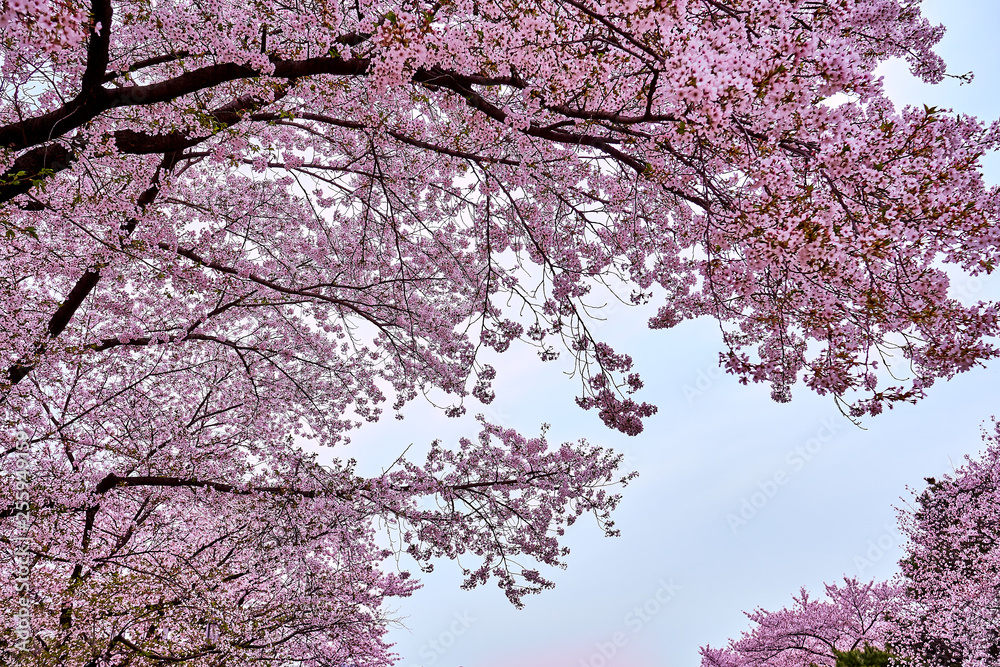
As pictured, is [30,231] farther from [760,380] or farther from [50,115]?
[760,380]

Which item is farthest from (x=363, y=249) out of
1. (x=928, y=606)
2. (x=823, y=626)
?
(x=823, y=626)

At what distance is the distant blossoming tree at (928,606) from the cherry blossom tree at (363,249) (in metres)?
11.2

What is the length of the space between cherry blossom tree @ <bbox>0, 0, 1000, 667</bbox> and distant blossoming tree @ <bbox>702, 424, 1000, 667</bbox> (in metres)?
11.2

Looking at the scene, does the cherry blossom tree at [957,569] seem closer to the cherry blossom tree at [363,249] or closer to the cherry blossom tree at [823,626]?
the cherry blossom tree at [823,626]

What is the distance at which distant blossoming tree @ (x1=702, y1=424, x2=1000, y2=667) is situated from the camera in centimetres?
1359

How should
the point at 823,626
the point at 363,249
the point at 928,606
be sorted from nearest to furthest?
the point at 363,249
the point at 928,606
the point at 823,626

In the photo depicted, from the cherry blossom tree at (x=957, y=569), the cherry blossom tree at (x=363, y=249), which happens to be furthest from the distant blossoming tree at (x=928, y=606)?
the cherry blossom tree at (x=363, y=249)

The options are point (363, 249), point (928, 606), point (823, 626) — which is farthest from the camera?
point (823, 626)

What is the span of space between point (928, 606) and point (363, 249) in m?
17.4

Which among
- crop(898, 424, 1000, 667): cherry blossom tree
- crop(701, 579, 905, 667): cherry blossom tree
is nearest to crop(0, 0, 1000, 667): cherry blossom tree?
crop(898, 424, 1000, 667): cherry blossom tree

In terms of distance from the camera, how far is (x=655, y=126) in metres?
6.30

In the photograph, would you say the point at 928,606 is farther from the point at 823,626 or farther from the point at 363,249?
the point at 363,249

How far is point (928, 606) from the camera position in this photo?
15336mm

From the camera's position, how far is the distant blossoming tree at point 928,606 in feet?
44.6
